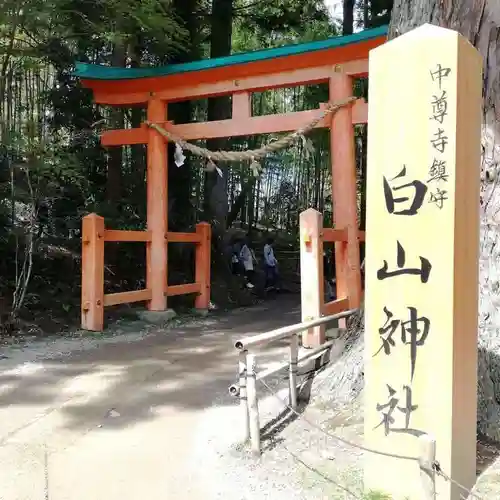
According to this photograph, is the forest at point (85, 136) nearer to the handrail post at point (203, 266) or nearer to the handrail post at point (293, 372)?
the handrail post at point (203, 266)

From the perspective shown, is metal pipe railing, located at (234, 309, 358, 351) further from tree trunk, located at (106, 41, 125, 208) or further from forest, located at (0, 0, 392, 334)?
tree trunk, located at (106, 41, 125, 208)

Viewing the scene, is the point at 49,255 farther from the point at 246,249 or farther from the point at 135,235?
the point at 246,249

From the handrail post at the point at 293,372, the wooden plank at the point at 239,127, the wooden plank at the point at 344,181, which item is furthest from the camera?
the wooden plank at the point at 239,127

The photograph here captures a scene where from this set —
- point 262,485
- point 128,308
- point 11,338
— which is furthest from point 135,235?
point 262,485

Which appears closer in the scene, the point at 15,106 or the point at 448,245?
the point at 448,245

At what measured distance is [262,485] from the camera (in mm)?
3219

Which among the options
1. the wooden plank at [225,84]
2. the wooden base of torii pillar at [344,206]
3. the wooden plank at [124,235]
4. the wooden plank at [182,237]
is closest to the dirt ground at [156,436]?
the wooden base of torii pillar at [344,206]

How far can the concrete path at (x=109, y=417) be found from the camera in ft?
10.7

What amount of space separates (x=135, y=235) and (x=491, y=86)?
546 centimetres

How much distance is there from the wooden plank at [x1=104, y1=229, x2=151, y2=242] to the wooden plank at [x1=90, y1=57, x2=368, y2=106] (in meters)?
2.01

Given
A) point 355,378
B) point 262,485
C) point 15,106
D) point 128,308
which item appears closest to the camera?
point 262,485

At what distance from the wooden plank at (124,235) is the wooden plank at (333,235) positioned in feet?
9.32

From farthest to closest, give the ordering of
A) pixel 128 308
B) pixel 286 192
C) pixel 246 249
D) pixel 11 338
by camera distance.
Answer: pixel 286 192 < pixel 246 249 < pixel 128 308 < pixel 11 338

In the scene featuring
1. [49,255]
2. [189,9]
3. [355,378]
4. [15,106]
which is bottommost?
[355,378]
